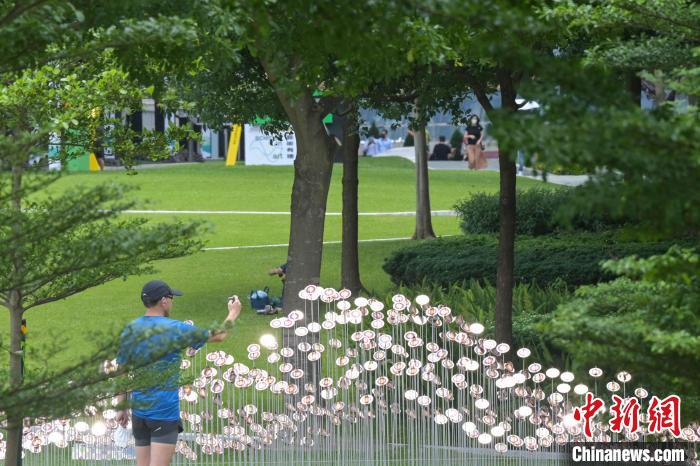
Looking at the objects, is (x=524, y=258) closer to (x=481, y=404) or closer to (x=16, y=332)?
(x=481, y=404)

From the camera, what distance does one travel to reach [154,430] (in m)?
7.03

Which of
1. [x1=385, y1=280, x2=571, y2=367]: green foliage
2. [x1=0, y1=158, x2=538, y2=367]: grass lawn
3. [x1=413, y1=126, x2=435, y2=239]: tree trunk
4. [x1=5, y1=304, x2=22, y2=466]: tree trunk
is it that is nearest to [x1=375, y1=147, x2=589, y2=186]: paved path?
[x1=0, y1=158, x2=538, y2=367]: grass lawn

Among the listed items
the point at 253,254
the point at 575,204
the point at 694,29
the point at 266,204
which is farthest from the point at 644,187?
the point at 266,204

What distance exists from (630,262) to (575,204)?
0.84 m

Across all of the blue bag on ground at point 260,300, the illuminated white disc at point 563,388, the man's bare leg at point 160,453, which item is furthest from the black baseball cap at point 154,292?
the blue bag on ground at point 260,300

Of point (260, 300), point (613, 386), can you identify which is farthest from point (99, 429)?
point (260, 300)

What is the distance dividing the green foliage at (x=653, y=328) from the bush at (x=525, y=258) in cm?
786

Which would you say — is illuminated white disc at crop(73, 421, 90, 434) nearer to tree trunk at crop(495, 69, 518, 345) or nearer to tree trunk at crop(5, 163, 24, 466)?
tree trunk at crop(5, 163, 24, 466)

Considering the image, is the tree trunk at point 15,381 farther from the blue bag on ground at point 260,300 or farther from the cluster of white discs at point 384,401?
the blue bag on ground at point 260,300

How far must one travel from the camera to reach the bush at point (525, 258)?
13.5 metres

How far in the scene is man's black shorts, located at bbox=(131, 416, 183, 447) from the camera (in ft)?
23.0

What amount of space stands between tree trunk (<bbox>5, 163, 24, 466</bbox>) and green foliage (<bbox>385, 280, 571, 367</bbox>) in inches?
152

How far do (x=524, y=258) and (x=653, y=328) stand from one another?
9.39 m

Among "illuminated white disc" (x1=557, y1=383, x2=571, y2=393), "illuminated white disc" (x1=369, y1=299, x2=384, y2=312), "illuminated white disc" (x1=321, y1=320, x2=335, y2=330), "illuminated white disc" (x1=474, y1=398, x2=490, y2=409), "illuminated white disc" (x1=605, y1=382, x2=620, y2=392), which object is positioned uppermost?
"illuminated white disc" (x1=369, y1=299, x2=384, y2=312)
